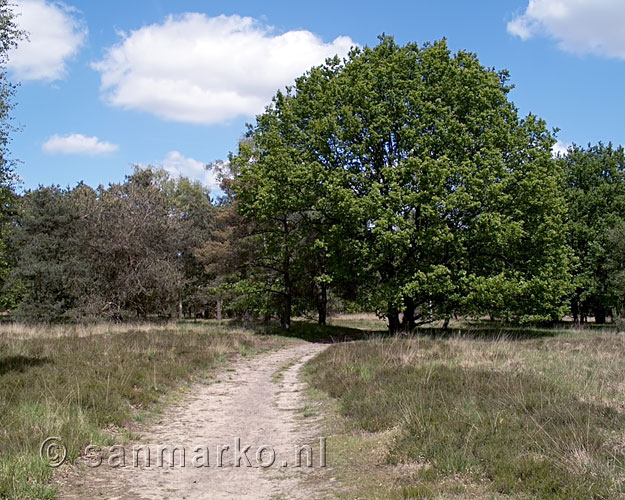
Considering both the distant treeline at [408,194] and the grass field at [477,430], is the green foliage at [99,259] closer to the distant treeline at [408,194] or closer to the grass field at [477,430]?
the distant treeline at [408,194]

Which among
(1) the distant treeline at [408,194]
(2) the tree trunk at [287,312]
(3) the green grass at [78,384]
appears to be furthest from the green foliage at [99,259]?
(3) the green grass at [78,384]

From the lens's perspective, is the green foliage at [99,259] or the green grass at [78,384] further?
the green foliage at [99,259]

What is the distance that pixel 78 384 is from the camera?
10.3 metres

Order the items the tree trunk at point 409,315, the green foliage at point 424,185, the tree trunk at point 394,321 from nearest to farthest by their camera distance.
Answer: the green foliage at point 424,185
the tree trunk at point 409,315
the tree trunk at point 394,321

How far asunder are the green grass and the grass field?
3723mm

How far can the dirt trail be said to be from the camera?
625 cm

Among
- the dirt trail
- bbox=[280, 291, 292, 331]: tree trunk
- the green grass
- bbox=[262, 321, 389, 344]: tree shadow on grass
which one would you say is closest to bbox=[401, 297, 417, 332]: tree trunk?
bbox=[262, 321, 389, 344]: tree shadow on grass

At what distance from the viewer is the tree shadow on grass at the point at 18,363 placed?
39.0 ft

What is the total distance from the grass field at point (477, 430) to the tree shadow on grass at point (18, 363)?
278 inches

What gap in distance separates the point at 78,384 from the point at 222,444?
12.8 ft

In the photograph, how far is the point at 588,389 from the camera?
9.80 m

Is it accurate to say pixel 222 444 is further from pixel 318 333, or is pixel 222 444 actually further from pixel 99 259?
pixel 99 259

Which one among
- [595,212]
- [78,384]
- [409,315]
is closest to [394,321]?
[409,315]

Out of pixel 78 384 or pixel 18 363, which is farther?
pixel 18 363
